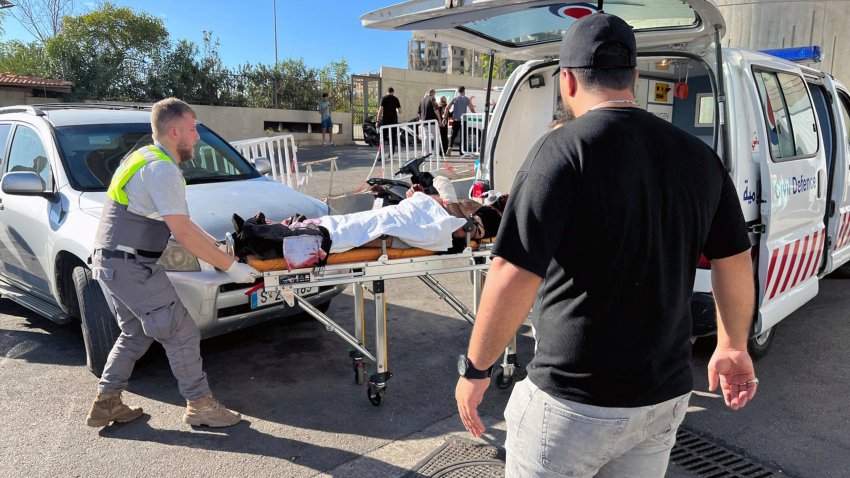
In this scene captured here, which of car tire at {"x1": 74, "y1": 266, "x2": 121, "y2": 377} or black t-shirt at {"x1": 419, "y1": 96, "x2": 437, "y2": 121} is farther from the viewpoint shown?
black t-shirt at {"x1": 419, "y1": 96, "x2": 437, "y2": 121}

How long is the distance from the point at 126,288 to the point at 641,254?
112 inches

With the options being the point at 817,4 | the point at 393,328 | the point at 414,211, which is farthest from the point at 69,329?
the point at 817,4

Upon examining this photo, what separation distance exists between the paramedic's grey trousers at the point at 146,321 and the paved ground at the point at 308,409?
328 mm

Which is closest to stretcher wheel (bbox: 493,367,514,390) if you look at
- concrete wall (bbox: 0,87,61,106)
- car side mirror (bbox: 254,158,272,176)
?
car side mirror (bbox: 254,158,272,176)

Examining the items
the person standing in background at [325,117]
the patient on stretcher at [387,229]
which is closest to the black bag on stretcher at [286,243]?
the patient on stretcher at [387,229]

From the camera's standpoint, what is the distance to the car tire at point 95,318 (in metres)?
3.97

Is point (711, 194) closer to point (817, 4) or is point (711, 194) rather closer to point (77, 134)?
point (77, 134)

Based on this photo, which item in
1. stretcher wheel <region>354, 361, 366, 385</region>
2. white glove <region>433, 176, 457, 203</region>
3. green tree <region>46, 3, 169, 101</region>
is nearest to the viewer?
white glove <region>433, 176, 457, 203</region>

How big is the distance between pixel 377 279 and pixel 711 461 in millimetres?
2025

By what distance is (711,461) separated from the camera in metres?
3.30

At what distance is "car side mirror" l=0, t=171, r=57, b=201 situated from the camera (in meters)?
4.30

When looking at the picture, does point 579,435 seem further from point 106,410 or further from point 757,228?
point 106,410

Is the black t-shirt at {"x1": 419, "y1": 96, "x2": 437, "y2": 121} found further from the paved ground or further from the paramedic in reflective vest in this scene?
A: the paramedic in reflective vest

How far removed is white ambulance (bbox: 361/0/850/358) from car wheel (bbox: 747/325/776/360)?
18mm
